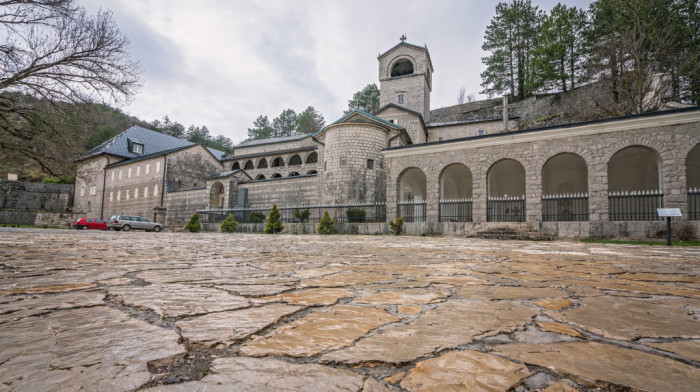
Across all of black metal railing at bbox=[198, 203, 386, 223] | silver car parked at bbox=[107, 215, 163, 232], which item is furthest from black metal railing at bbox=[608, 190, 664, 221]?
silver car parked at bbox=[107, 215, 163, 232]

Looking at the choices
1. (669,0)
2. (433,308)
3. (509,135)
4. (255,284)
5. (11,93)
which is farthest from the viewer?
(669,0)

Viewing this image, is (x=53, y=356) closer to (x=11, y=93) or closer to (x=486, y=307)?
(x=486, y=307)

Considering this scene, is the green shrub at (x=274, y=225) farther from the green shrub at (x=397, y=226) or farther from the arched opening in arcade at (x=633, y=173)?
the arched opening in arcade at (x=633, y=173)

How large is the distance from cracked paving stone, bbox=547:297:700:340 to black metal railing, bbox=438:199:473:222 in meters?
12.3

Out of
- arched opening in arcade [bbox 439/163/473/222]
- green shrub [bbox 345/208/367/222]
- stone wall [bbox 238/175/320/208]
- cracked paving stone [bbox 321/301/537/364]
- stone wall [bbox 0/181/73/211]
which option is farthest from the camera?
stone wall [bbox 0/181/73/211]

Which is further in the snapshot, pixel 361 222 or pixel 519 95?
pixel 519 95

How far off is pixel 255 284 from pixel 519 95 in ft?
123

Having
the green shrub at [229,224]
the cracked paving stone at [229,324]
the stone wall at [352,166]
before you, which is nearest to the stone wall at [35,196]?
the green shrub at [229,224]

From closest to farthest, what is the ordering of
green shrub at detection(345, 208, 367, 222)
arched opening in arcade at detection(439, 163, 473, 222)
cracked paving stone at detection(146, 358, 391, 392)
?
cracked paving stone at detection(146, 358, 391, 392), arched opening in arcade at detection(439, 163, 473, 222), green shrub at detection(345, 208, 367, 222)

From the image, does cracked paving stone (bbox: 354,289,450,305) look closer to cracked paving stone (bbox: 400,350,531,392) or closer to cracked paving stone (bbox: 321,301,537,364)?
cracked paving stone (bbox: 321,301,537,364)

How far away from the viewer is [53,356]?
940 mm

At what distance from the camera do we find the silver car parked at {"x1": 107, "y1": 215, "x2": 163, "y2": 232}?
2009cm

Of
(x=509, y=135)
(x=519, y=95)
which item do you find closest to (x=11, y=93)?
(x=509, y=135)

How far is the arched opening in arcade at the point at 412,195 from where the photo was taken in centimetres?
1467
